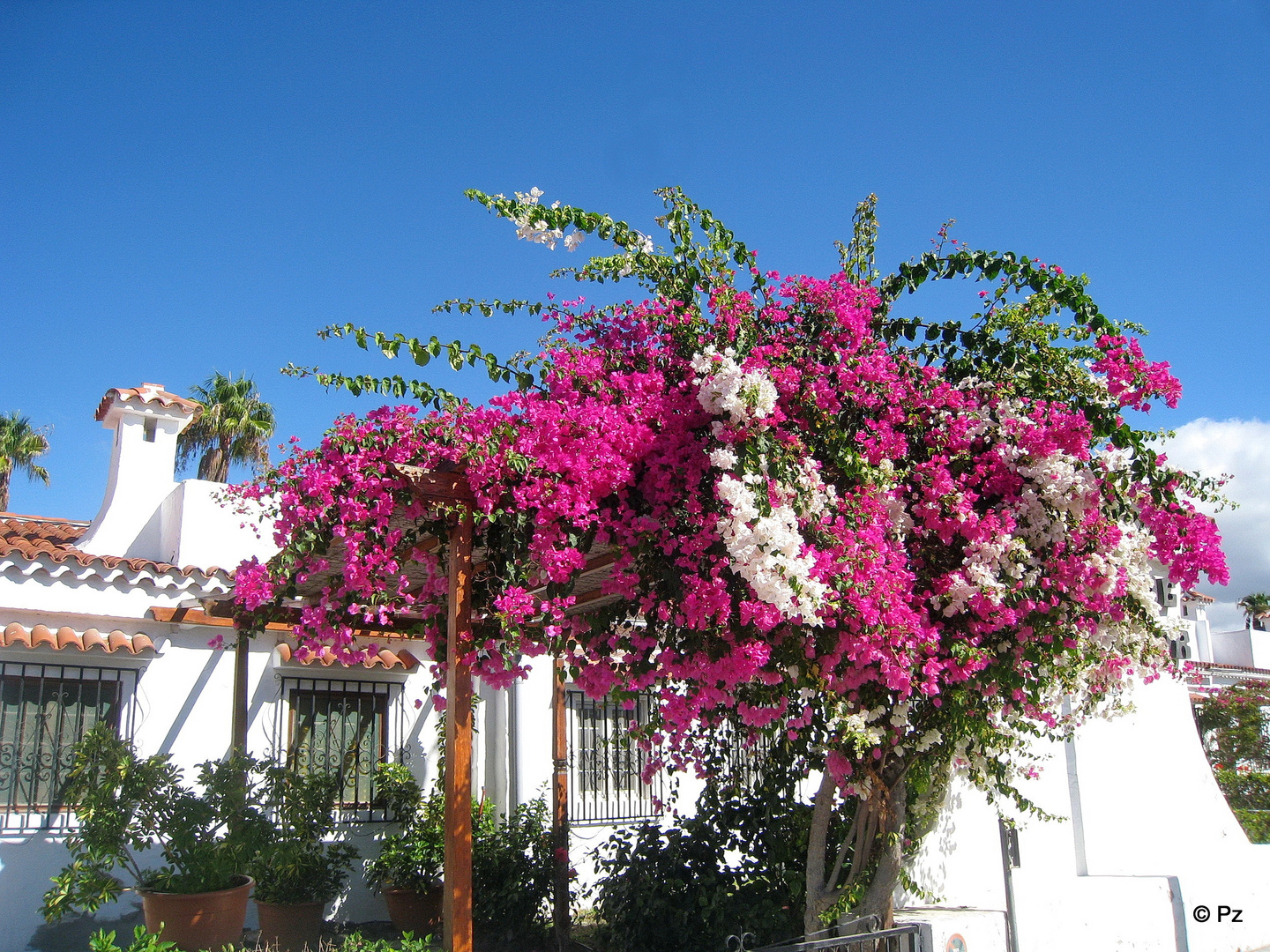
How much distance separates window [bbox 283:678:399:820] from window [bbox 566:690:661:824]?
1901mm

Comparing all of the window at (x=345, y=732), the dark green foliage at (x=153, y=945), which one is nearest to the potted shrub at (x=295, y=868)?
the window at (x=345, y=732)

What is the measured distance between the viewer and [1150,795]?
29.0 feet

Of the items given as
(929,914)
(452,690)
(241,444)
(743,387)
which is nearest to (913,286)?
(743,387)

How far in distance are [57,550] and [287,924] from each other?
11.7ft

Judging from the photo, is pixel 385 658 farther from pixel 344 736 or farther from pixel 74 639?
pixel 74 639

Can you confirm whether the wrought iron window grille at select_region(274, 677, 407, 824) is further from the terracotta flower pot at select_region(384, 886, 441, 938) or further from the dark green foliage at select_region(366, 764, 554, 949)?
the terracotta flower pot at select_region(384, 886, 441, 938)

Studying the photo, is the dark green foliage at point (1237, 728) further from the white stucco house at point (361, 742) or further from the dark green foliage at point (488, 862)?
the dark green foliage at point (488, 862)

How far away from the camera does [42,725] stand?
7660mm

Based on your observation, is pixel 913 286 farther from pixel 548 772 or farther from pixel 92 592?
pixel 92 592

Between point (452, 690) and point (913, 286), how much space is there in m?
3.45

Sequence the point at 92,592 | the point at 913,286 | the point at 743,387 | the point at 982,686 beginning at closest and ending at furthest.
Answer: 1. the point at 743,387
2. the point at 982,686
3. the point at 913,286
4. the point at 92,592

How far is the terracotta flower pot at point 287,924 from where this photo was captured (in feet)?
23.8

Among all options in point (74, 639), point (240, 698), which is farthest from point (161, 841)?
point (74, 639)

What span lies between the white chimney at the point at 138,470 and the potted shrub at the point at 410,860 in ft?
10.6
